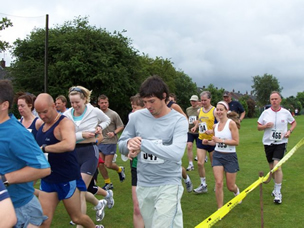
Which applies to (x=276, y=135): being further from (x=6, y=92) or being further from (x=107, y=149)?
(x=6, y=92)

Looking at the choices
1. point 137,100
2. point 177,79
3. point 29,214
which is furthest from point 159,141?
point 177,79

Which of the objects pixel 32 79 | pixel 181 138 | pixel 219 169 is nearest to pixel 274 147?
pixel 219 169

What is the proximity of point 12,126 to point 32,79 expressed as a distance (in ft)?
97.3

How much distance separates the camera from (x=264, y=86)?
109m

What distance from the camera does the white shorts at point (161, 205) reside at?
3227 mm

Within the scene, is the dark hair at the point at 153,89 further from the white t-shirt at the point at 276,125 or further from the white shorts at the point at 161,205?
the white t-shirt at the point at 276,125

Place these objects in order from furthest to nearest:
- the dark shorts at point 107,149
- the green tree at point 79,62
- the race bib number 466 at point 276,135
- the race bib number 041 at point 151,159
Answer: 1. the green tree at point 79,62
2. the dark shorts at point 107,149
3. the race bib number 466 at point 276,135
4. the race bib number 041 at point 151,159

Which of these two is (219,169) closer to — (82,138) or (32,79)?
(82,138)

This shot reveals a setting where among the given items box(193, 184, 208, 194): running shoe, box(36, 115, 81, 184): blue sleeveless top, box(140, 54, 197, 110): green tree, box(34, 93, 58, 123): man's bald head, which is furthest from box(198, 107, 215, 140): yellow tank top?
box(140, 54, 197, 110): green tree

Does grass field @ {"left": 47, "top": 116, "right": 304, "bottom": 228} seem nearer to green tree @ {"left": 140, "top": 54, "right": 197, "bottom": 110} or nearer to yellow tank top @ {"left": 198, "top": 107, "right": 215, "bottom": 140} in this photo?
yellow tank top @ {"left": 198, "top": 107, "right": 215, "bottom": 140}

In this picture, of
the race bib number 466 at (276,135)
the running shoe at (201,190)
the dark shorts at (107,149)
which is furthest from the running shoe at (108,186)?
the race bib number 466 at (276,135)

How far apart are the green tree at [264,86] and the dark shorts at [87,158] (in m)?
108

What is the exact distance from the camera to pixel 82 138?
512cm

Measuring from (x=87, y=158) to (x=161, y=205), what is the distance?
226cm
